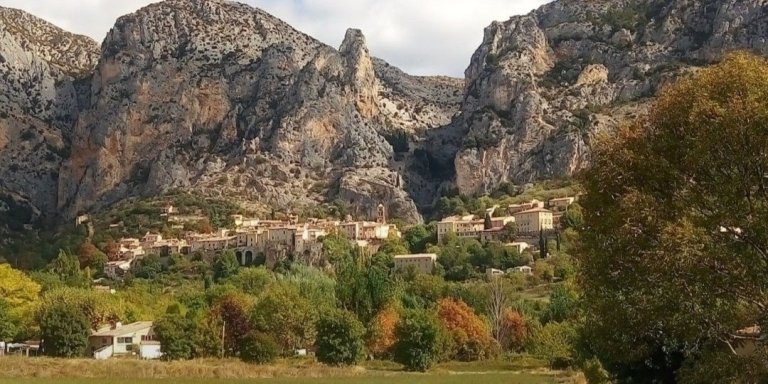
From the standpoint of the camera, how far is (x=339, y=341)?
2953 inches

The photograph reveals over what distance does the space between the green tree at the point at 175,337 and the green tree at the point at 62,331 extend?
8.73 meters

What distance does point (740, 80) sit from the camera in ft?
69.2

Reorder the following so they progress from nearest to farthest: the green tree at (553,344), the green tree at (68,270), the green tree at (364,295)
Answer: the green tree at (553,344) < the green tree at (364,295) < the green tree at (68,270)

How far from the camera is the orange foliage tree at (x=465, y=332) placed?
291 feet

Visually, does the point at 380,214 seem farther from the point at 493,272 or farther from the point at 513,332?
the point at 513,332

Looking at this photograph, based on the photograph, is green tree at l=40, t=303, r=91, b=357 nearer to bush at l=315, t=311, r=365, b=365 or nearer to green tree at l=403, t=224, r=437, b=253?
bush at l=315, t=311, r=365, b=365

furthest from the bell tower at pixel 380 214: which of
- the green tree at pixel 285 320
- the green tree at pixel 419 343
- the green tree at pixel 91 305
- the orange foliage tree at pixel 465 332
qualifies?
the green tree at pixel 419 343

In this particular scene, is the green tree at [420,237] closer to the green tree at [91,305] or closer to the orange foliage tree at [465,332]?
the orange foliage tree at [465,332]

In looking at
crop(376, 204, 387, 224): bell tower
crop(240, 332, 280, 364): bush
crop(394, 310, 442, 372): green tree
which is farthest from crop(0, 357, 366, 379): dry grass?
crop(376, 204, 387, 224): bell tower

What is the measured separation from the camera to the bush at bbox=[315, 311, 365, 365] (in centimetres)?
7488

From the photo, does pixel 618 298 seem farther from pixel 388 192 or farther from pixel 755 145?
pixel 388 192

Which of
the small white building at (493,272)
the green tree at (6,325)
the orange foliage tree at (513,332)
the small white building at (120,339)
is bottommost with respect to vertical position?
the orange foliage tree at (513,332)

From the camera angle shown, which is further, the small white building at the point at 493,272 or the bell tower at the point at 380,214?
the bell tower at the point at 380,214

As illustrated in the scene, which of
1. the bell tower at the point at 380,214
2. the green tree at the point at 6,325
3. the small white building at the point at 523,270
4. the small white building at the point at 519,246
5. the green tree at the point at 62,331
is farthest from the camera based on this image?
the bell tower at the point at 380,214
